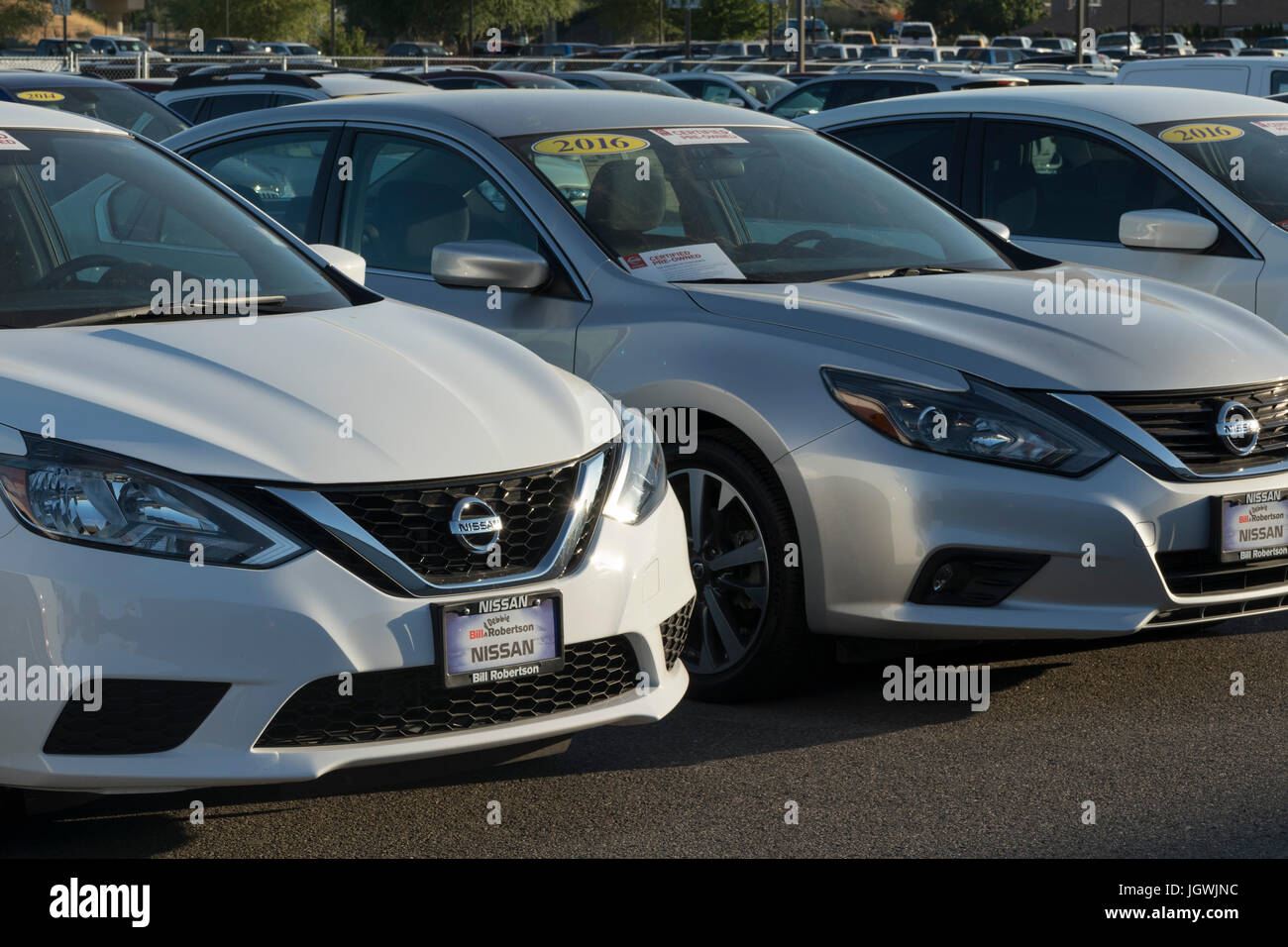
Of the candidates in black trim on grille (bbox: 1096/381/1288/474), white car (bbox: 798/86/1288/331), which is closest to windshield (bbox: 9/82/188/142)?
white car (bbox: 798/86/1288/331)

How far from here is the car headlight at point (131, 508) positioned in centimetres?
312

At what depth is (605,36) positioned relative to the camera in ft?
357

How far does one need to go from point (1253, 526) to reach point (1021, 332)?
816 millimetres

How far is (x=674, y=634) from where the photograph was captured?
3.93 metres

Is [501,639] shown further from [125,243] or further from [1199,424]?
[1199,424]

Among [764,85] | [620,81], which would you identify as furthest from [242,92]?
[764,85]

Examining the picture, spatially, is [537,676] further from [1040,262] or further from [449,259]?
[1040,262]

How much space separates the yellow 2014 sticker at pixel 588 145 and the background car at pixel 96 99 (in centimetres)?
731

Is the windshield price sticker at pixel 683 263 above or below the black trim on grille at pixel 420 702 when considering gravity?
above

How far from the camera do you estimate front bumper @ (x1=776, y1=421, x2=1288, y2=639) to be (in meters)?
4.34

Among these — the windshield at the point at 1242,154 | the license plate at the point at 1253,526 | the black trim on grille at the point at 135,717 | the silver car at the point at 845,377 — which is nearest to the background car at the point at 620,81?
the windshield at the point at 1242,154

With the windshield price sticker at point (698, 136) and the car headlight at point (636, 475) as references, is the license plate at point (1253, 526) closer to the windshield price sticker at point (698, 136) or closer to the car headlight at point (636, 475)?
the car headlight at point (636, 475)

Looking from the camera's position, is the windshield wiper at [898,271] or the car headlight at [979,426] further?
the windshield wiper at [898,271]
